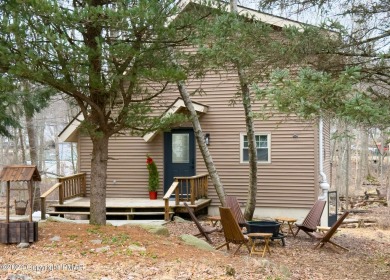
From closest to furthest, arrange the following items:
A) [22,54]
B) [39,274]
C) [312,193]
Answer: [39,274] < [22,54] < [312,193]

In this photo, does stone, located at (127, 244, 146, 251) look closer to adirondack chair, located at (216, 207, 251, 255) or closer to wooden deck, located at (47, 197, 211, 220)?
adirondack chair, located at (216, 207, 251, 255)

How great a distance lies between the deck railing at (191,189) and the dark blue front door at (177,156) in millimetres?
521

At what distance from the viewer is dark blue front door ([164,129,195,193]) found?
13.7m

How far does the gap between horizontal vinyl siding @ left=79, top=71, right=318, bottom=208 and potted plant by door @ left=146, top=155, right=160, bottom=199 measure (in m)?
0.29

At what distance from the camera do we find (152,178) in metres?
13.5

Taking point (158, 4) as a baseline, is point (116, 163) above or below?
below

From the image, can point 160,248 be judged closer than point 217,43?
Yes

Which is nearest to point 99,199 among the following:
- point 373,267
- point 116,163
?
point 373,267

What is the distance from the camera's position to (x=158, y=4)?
633 centimetres

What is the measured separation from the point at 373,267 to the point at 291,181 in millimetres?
4797

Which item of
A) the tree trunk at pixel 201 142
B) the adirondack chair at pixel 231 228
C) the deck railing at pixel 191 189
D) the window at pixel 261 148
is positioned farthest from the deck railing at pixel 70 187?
the adirondack chair at pixel 231 228

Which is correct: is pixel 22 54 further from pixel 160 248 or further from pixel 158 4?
pixel 160 248

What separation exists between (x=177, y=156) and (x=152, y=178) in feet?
3.30

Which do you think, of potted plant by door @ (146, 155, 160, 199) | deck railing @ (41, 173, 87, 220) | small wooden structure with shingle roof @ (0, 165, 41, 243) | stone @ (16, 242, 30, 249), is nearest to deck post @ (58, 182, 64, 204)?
deck railing @ (41, 173, 87, 220)
